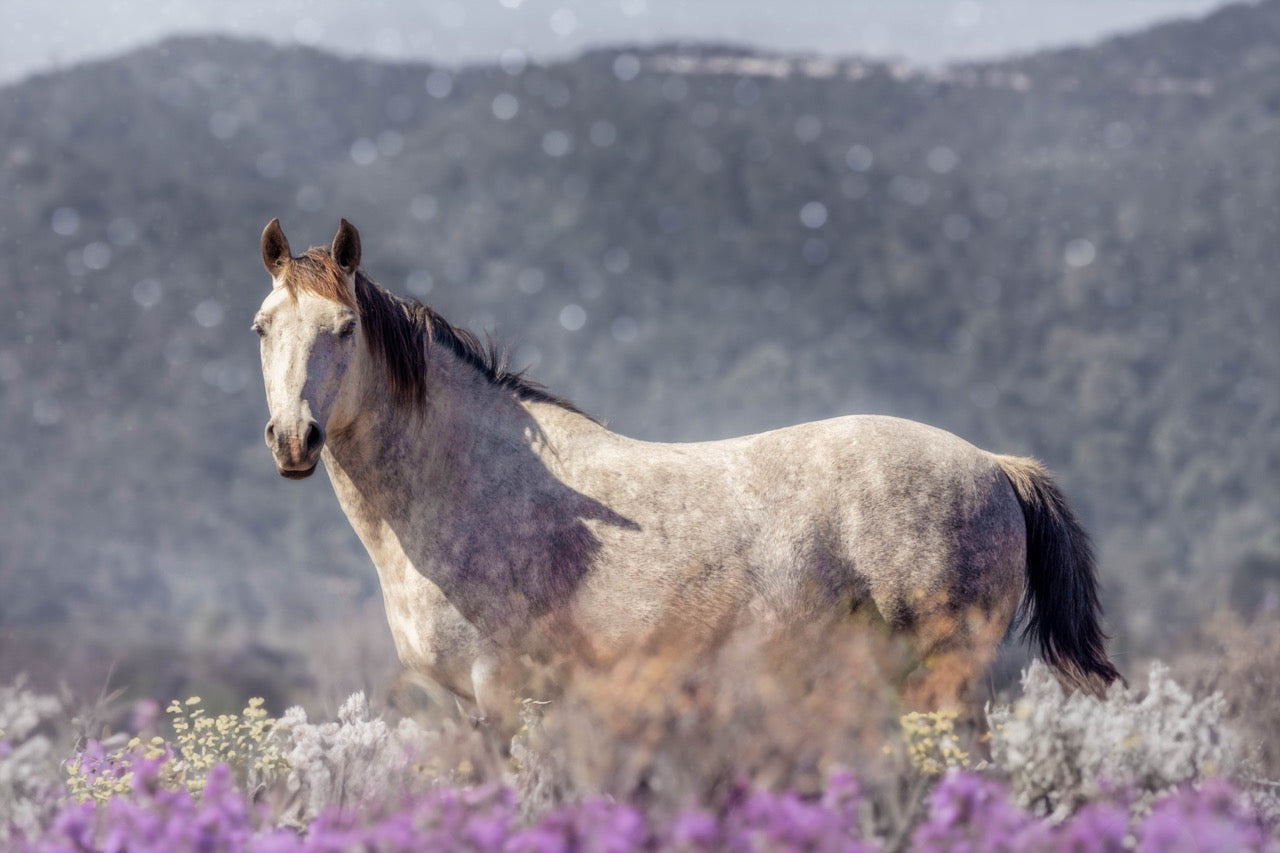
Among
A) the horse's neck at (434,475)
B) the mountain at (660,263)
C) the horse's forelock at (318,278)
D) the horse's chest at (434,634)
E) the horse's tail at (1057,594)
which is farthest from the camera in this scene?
the mountain at (660,263)

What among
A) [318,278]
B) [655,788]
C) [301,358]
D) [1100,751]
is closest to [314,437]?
[301,358]

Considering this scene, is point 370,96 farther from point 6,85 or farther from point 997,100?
point 997,100

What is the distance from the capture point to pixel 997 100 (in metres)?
60.4

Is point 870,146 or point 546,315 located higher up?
point 870,146

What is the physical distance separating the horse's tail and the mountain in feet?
113

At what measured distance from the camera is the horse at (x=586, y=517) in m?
5.18

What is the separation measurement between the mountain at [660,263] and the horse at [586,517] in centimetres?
3424

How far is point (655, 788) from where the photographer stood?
404 cm

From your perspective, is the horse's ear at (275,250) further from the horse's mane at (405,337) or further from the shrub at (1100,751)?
the shrub at (1100,751)

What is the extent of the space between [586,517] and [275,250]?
1.82 metres

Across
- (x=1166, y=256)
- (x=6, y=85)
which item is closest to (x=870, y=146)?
(x=1166, y=256)

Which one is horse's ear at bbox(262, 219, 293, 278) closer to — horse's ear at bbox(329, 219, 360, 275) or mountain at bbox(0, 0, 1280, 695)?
horse's ear at bbox(329, 219, 360, 275)

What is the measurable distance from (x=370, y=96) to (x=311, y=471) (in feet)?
211

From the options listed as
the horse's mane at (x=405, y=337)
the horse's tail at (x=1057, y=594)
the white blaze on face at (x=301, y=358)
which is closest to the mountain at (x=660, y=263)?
the horse's mane at (x=405, y=337)
